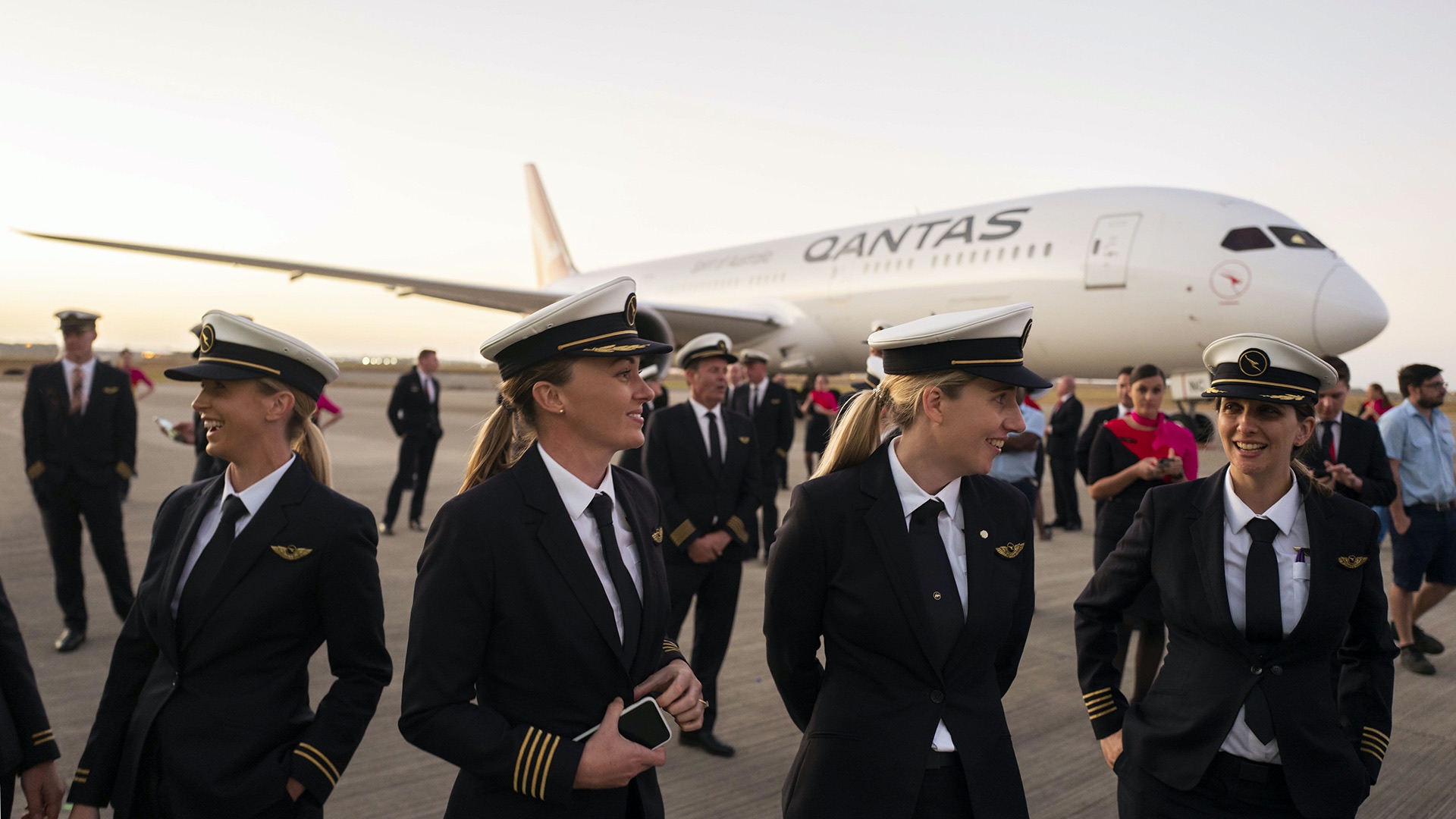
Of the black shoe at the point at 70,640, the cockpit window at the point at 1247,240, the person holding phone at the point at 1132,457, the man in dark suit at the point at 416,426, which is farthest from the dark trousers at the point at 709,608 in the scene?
the cockpit window at the point at 1247,240

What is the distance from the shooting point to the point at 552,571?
164 centimetres

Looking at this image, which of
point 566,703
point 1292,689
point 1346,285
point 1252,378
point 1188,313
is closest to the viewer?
point 566,703

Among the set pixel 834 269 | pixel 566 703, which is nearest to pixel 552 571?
pixel 566 703

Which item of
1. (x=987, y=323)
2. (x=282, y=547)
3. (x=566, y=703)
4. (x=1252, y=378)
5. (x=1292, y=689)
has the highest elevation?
(x=987, y=323)

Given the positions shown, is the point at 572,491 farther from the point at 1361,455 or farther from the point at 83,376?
the point at 83,376

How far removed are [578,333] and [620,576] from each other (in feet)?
1.57

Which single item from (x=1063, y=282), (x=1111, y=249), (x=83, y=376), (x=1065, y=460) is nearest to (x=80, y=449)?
(x=83, y=376)

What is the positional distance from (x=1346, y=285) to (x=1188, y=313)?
1.61 meters

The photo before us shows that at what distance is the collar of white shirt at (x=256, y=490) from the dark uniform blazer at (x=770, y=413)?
604 centimetres

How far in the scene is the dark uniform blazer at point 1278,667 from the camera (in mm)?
2031

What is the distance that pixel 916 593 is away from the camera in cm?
184

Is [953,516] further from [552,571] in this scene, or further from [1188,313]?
[1188,313]

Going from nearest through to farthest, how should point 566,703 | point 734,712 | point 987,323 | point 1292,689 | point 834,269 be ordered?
point 566,703 → point 987,323 → point 1292,689 → point 734,712 → point 834,269

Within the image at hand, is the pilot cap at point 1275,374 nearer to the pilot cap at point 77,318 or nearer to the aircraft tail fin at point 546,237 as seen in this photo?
the pilot cap at point 77,318
